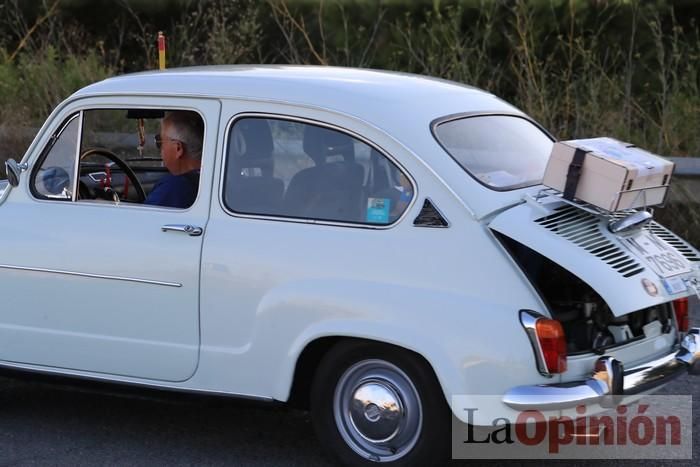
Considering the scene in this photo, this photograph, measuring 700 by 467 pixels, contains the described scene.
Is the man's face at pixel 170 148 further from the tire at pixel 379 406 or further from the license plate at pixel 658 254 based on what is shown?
the license plate at pixel 658 254

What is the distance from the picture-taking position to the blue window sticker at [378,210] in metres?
4.53

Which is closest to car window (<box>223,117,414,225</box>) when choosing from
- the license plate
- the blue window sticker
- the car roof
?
the blue window sticker

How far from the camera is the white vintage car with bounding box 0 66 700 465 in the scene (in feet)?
14.0

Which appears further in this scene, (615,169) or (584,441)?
(584,441)

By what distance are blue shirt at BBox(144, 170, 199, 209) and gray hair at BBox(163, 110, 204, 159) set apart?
0.14 meters

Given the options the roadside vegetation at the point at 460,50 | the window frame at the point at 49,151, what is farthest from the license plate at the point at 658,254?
the roadside vegetation at the point at 460,50

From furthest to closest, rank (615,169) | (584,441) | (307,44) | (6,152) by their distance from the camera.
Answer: (307,44) → (6,152) → (584,441) → (615,169)

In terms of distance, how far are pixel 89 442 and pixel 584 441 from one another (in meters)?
2.38

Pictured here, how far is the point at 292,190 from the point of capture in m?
4.80

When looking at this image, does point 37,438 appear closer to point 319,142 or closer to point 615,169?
point 319,142

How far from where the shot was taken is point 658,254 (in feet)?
15.2

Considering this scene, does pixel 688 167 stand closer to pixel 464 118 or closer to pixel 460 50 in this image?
pixel 460 50

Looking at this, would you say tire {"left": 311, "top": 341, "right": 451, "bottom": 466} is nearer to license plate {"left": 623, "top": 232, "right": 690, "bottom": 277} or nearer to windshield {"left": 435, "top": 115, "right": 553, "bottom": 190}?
windshield {"left": 435, "top": 115, "right": 553, "bottom": 190}

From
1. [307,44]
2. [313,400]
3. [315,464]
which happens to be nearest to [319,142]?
[313,400]
